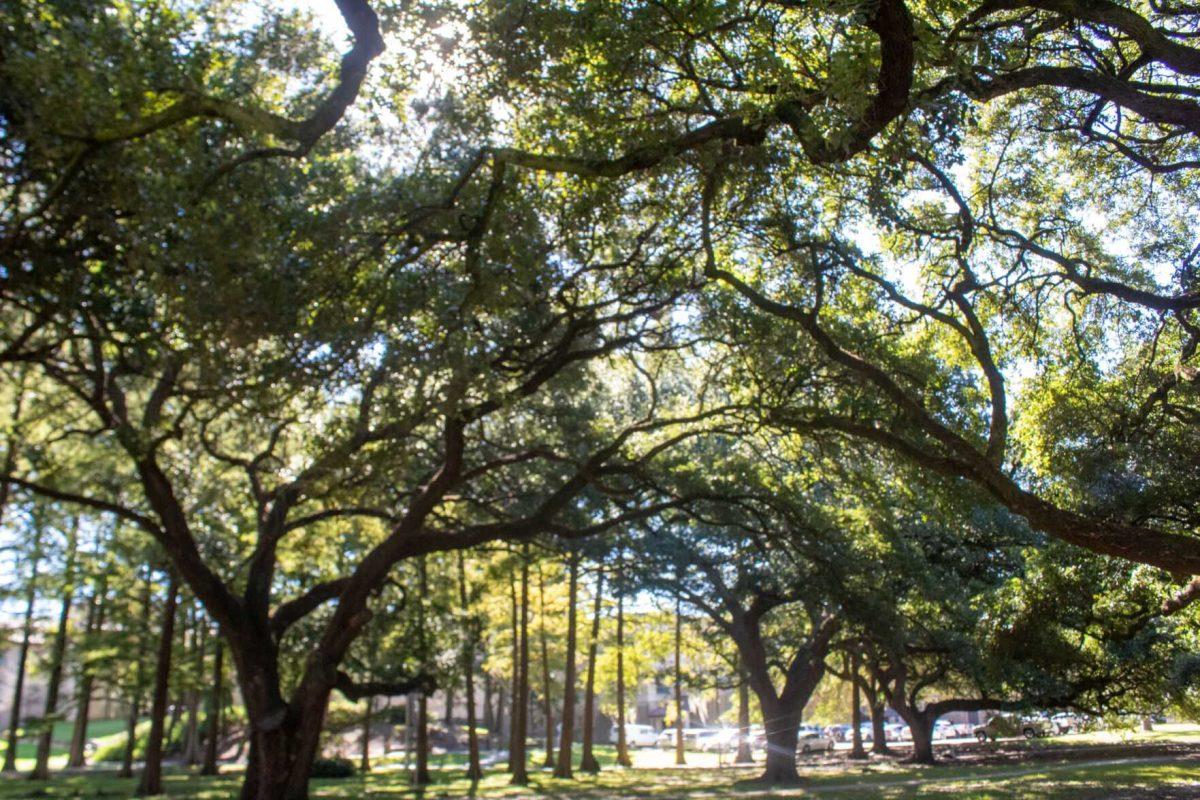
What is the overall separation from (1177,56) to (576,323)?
25.6 feet

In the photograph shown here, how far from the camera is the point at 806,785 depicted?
2278cm

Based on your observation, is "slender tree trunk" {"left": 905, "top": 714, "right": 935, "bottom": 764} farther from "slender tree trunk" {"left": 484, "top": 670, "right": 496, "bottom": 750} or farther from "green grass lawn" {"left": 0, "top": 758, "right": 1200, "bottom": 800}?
"slender tree trunk" {"left": 484, "top": 670, "right": 496, "bottom": 750}

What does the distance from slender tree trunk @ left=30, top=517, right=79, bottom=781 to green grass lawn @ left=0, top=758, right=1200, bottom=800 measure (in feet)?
6.44

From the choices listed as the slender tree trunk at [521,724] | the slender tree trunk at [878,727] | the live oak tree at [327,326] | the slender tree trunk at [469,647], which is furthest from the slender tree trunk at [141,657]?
the slender tree trunk at [878,727]

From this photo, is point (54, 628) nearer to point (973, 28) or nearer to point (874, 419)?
point (874, 419)

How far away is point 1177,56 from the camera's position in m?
7.20

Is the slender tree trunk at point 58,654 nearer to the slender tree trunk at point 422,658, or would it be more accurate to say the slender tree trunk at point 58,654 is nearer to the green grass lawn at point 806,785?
the green grass lawn at point 806,785

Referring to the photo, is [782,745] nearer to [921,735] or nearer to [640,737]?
[921,735]

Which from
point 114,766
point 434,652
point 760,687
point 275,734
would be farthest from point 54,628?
point 760,687

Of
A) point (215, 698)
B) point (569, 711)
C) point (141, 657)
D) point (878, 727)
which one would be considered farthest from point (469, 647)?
point (878, 727)

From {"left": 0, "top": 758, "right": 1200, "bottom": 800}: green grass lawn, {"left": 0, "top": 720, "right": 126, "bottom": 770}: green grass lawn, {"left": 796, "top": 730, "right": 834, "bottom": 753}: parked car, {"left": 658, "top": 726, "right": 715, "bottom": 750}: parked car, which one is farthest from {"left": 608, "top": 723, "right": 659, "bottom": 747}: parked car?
{"left": 0, "top": 758, "right": 1200, "bottom": 800}: green grass lawn

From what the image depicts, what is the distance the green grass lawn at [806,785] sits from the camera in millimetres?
16453

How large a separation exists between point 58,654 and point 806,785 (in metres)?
21.8

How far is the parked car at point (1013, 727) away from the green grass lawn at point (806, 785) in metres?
1.04
